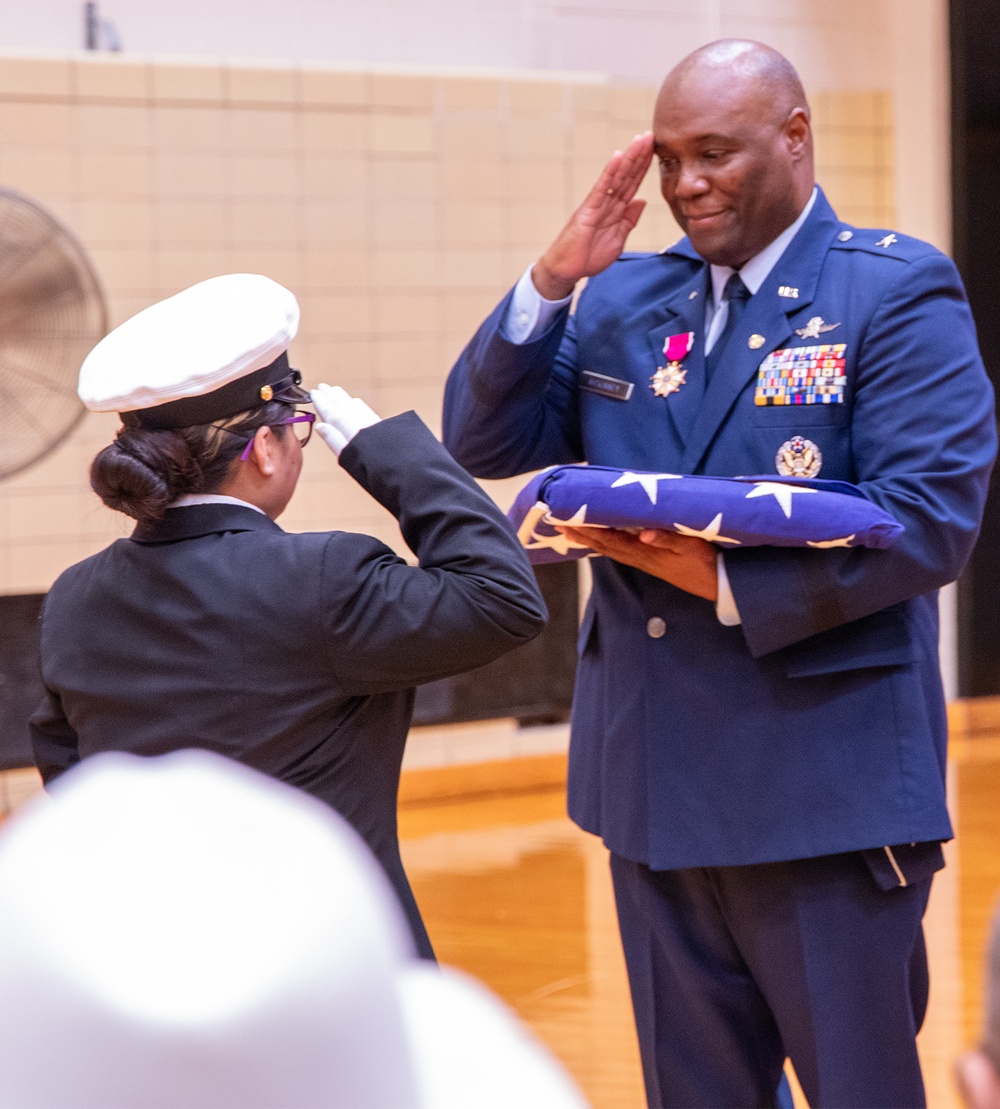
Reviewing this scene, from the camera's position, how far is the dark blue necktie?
2.09 metres

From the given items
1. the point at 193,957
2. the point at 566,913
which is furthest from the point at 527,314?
the point at 566,913

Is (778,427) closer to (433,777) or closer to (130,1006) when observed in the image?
(130,1006)

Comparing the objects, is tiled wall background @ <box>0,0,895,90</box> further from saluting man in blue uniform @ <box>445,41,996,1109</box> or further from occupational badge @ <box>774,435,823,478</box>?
occupational badge @ <box>774,435,823,478</box>

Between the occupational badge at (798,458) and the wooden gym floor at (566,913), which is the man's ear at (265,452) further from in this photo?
the wooden gym floor at (566,913)

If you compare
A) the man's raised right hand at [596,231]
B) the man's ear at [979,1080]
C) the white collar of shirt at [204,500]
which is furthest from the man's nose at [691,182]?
the man's ear at [979,1080]

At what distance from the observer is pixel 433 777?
19.0 feet

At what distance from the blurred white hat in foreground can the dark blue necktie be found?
5.16 feet

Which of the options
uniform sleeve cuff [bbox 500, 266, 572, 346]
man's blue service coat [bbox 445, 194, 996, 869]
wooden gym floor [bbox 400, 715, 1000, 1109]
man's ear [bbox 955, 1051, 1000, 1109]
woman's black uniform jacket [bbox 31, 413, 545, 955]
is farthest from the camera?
wooden gym floor [bbox 400, 715, 1000, 1109]

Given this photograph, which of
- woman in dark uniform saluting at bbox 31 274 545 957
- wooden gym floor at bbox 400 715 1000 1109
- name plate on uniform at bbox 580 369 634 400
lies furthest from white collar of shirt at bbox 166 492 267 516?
wooden gym floor at bbox 400 715 1000 1109

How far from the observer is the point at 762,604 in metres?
1.90

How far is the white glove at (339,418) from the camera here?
182cm

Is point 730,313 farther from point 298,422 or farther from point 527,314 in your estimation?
point 298,422

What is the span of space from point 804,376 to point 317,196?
3.82m

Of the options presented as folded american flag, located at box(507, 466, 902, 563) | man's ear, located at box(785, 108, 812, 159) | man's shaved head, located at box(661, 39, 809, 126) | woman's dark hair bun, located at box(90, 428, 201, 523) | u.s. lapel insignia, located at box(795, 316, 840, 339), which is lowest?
folded american flag, located at box(507, 466, 902, 563)
